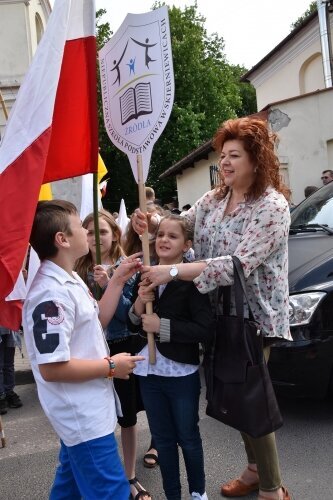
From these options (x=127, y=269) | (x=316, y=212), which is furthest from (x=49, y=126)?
(x=316, y=212)

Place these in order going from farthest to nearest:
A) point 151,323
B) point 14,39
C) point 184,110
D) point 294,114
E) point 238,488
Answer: point 184,110, point 294,114, point 14,39, point 238,488, point 151,323

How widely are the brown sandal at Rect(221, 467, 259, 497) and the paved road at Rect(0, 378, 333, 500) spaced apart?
47mm

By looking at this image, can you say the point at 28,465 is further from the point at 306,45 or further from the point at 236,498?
the point at 306,45

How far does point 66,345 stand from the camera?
2018mm

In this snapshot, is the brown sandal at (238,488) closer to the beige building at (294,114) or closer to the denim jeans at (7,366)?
the denim jeans at (7,366)

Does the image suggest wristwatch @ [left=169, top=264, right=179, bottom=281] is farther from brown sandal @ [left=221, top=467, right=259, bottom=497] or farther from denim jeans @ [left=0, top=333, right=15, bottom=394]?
denim jeans @ [left=0, top=333, right=15, bottom=394]

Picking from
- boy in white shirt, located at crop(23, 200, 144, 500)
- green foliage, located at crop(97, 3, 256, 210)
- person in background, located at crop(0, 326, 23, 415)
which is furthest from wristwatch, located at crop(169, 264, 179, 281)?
green foliage, located at crop(97, 3, 256, 210)

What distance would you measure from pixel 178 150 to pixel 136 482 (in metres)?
23.4

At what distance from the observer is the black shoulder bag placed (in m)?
2.54

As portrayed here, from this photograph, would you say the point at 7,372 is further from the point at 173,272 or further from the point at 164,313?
the point at 173,272

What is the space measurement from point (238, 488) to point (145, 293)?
132 cm

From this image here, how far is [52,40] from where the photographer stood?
239cm

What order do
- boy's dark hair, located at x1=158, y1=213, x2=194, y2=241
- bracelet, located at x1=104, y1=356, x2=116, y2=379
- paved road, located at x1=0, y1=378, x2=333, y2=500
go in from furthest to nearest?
1. paved road, located at x1=0, y1=378, x2=333, y2=500
2. boy's dark hair, located at x1=158, y1=213, x2=194, y2=241
3. bracelet, located at x1=104, y1=356, x2=116, y2=379

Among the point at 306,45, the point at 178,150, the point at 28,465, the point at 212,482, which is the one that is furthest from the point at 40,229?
the point at 178,150
